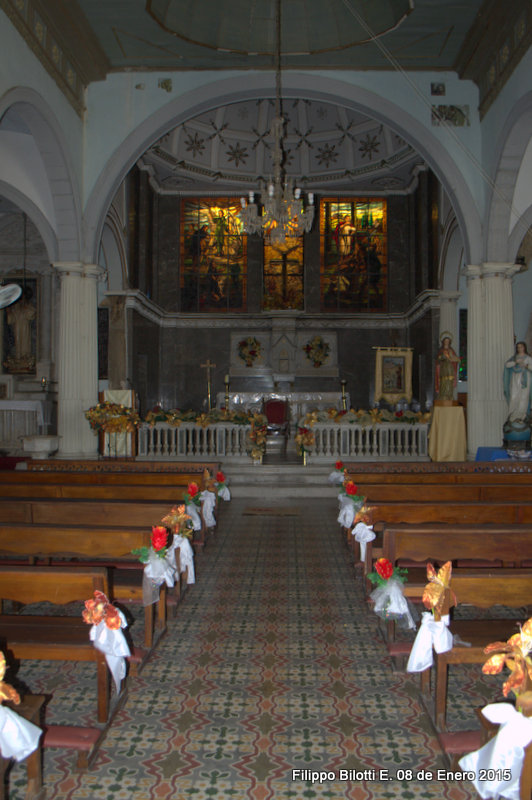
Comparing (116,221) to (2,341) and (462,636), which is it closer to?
(2,341)

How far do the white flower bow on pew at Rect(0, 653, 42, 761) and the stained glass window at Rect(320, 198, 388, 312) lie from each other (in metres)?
20.1

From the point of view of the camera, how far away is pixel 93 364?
12.4 meters

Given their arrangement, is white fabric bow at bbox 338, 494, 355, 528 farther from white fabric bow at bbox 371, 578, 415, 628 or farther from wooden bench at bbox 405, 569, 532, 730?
wooden bench at bbox 405, 569, 532, 730

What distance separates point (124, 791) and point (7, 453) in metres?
13.0

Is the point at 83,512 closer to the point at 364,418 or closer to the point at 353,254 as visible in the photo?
the point at 364,418

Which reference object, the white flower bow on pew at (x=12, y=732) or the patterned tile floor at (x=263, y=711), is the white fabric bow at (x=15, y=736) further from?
the patterned tile floor at (x=263, y=711)

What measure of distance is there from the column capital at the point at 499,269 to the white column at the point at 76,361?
26.2 feet

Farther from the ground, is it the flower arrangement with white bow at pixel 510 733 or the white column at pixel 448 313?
the white column at pixel 448 313

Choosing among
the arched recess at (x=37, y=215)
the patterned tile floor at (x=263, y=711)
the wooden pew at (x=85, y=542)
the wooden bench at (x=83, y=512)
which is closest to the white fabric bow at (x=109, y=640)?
the patterned tile floor at (x=263, y=711)

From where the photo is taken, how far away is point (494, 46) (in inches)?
432

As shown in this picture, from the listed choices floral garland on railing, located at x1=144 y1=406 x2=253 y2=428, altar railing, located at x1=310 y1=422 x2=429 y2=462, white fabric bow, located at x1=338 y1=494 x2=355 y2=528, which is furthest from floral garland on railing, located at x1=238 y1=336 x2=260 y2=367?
white fabric bow, located at x1=338 y1=494 x2=355 y2=528

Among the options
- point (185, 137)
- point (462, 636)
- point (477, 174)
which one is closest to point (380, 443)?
point (477, 174)

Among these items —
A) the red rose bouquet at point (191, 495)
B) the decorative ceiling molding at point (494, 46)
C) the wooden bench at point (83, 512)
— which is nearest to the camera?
the wooden bench at point (83, 512)

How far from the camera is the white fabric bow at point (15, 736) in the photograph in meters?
2.18
